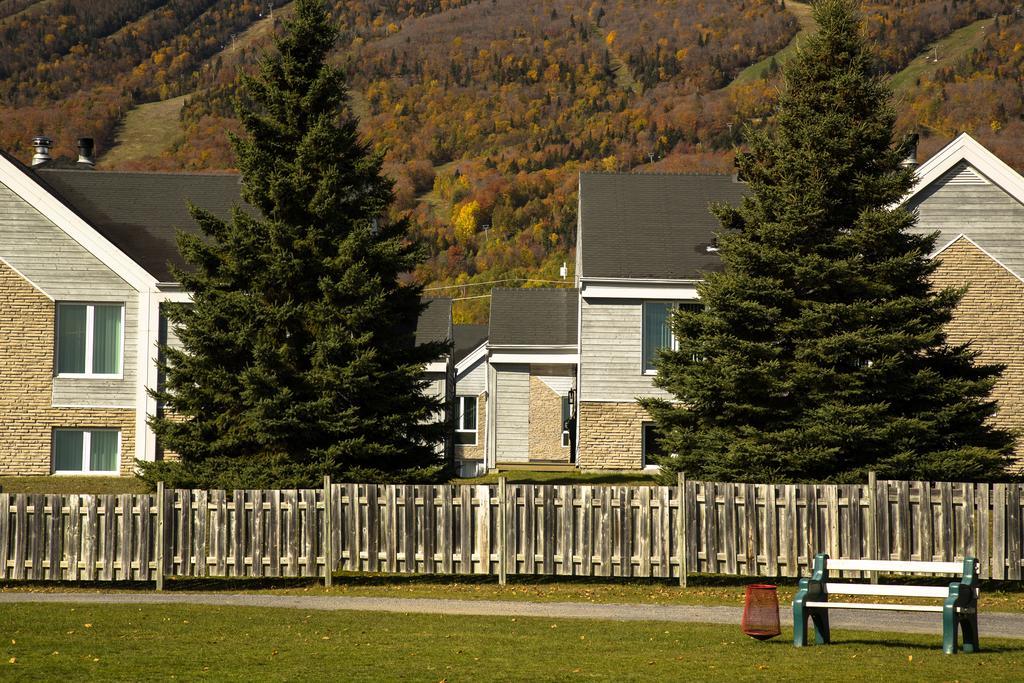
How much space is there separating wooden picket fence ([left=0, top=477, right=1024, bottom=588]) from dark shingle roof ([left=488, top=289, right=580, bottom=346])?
2030 cm

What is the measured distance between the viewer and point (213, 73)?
198 meters

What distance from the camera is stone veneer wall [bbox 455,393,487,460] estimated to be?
5272 centimetres

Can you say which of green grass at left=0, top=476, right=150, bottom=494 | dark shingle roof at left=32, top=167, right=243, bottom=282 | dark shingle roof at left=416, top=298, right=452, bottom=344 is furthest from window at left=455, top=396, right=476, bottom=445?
green grass at left=0, top=476, right=150, bottom=494

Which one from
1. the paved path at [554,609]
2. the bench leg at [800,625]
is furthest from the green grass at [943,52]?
the bench leg at [800,625]

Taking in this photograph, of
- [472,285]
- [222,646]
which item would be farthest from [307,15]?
[472,285]

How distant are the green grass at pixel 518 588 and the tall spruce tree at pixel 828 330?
9.65ft

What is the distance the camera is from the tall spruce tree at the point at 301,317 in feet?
75.8

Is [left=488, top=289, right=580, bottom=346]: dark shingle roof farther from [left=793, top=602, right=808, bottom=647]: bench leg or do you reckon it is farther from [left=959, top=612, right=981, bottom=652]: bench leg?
[left=959, top=612, right=981, bottom=652]: bench leg

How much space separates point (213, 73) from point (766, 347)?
186 metres

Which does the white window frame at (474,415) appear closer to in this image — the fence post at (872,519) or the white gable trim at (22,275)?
the white gable trim at (22,275)

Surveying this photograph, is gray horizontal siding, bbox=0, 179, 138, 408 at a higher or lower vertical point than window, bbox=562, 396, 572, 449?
higher

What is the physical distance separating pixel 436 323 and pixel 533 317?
811 cm

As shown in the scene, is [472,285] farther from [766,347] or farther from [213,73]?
[213,73]

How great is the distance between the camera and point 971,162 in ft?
105
